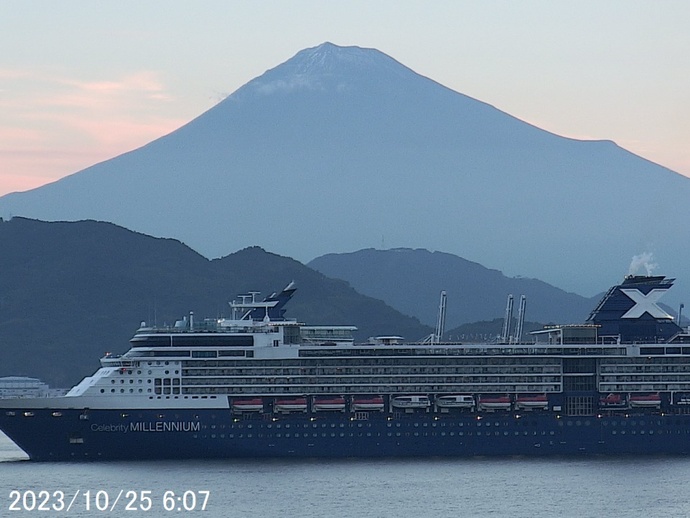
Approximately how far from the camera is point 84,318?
586ft

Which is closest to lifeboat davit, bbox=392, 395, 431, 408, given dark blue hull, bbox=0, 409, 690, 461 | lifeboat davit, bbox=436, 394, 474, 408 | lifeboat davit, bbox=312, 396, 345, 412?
dark blue hull, bbox=0, 409, 690, 461

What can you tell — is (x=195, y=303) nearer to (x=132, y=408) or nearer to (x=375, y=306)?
(x=375, y=306)

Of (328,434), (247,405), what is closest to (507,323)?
(328,434)

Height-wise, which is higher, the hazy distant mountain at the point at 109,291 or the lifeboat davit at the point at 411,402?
the hazy distant mountain at the point at 109,291

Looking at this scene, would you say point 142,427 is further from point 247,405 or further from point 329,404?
point 329,404

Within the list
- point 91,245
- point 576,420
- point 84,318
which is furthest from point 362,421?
point 91,245

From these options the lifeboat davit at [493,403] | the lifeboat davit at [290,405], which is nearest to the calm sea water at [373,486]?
the lifeboat davit at [290,405]

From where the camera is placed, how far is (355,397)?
2576 inches

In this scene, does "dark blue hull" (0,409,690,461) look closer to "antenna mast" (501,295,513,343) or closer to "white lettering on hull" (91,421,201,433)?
"white lettering on hull" (91,421,201,433)

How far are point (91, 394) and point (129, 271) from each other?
12551 cm

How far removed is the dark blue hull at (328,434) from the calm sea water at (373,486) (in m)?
1.03

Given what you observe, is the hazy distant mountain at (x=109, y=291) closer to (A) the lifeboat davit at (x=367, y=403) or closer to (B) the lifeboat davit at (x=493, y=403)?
(A) the lifeboat davit at (x=367, y=403)

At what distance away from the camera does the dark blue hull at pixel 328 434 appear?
63656 millimetres

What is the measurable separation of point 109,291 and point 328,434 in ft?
401
